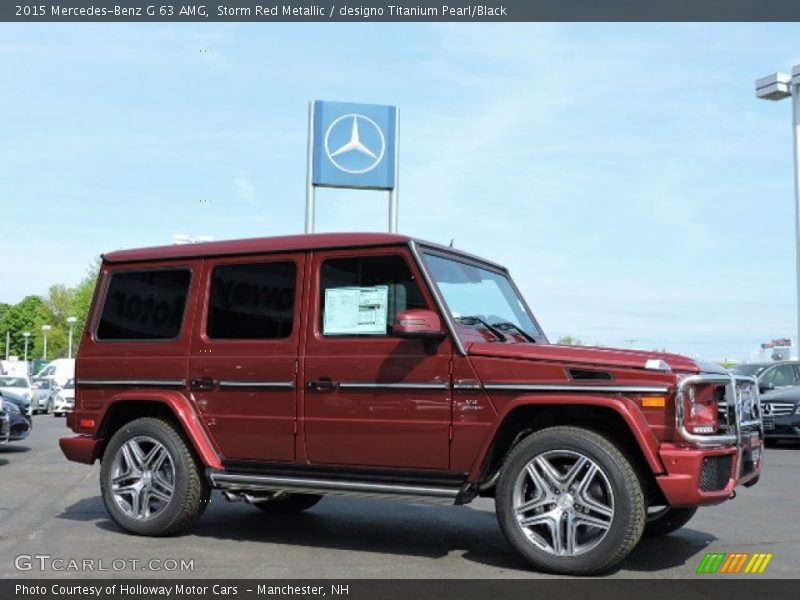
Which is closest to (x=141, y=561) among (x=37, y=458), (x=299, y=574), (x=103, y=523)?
(x=299, y=574)

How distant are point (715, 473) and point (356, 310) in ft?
8.28

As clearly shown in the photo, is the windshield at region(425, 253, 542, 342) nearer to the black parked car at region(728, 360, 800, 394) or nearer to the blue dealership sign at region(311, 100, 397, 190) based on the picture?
the blue dealership sign at region(311, 100, 397, 190)

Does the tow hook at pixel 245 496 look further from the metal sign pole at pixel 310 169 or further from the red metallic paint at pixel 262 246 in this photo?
the metal sign pole at pixel 310 169

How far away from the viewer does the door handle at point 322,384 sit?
6.37m

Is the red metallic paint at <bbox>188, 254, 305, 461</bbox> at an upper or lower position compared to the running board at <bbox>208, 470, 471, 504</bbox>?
upper

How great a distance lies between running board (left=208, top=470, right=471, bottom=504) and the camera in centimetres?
590

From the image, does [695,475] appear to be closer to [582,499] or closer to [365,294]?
[582,499]

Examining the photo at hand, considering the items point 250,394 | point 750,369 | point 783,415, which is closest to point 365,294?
point 250,394

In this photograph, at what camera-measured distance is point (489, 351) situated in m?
5.98

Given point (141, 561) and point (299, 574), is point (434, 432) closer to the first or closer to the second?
point (299, 574)

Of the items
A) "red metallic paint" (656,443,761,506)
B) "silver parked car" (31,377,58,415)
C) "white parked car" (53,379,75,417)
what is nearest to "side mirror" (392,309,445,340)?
"red metallic paint" (656,443,761,506)
